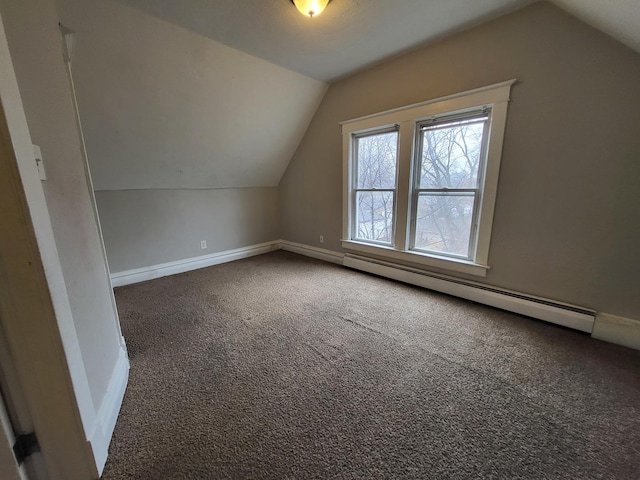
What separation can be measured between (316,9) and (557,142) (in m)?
2.07

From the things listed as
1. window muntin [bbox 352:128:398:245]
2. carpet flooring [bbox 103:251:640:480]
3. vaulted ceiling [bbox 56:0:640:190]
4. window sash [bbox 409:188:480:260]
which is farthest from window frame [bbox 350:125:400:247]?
carpet flooring [bbox 103:251:640:480]

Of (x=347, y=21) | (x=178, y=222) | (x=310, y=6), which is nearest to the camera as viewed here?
(x=310, y=6)

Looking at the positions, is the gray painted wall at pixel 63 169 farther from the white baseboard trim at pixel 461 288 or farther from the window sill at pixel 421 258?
the window sill at pixel 421 258

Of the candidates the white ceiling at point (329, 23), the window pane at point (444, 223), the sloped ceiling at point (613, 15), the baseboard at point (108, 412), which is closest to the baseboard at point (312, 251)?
the window pane at point (444, 223)

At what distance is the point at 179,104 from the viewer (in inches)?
102

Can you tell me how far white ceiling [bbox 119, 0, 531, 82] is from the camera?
1.83m

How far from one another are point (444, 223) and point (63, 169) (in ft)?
9.66

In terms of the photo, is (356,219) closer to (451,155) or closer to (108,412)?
(451,155)

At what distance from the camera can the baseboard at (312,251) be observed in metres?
3.76

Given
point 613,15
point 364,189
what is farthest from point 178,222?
point 613,15

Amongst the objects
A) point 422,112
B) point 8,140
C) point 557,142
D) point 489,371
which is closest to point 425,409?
point 489,371

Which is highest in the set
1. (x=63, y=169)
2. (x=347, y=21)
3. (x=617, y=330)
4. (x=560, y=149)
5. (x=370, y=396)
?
(x=347, y=21)

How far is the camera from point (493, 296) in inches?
91.9

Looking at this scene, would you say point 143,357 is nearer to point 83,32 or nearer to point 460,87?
point 83,32
